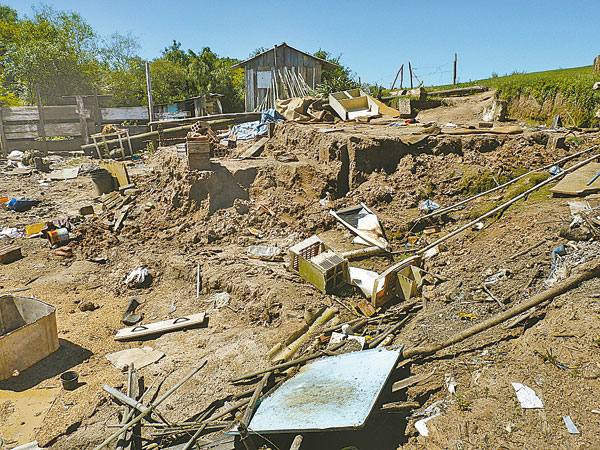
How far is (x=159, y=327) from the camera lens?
6.10m

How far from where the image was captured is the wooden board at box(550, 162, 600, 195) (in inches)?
261

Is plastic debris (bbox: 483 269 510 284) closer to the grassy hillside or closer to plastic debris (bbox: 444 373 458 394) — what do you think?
plastic debris (bbox: 444 373 458 394)

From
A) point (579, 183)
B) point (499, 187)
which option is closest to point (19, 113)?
point (499, 187)

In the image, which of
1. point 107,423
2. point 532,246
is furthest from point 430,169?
point 107,423

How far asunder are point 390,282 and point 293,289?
1559 mm

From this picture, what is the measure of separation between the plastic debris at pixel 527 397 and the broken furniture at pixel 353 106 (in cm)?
1202

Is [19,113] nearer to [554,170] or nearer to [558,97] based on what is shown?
[554,170]

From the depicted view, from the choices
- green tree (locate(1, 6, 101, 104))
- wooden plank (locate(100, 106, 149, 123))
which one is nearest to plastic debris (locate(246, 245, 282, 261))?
wooden plank (locate(100, 106, 149, 123))

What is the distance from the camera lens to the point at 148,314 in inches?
263

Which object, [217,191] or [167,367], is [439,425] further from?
[217,191]

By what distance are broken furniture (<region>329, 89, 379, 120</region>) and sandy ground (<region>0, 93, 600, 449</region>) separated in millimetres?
2032

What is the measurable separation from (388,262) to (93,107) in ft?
57.2

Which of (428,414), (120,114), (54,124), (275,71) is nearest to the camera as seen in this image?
(428,414)

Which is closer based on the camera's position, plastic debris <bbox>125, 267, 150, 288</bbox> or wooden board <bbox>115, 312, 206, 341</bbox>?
wooden board <bbox>115, 312, 206, 341</bbox>
